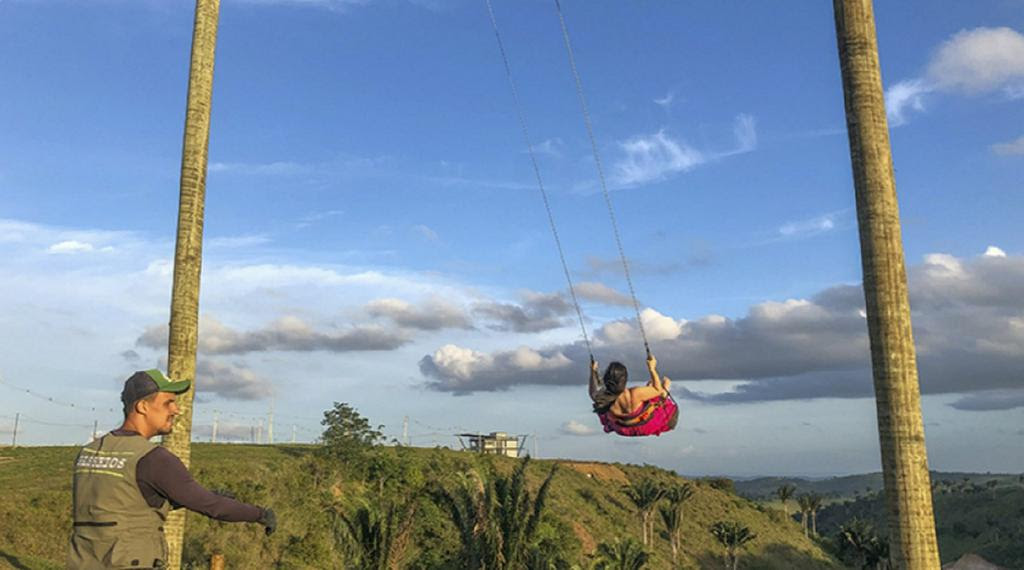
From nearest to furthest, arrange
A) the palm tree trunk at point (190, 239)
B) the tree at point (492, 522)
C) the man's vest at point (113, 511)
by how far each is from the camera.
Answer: the man's vest at point (113, 511), the palm tree trunk at point (190, 239), the tree at point (492, 522)

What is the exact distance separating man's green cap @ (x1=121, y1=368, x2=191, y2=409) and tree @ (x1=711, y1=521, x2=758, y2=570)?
76961 mm

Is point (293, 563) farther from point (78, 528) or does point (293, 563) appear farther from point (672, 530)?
point (672, 530)

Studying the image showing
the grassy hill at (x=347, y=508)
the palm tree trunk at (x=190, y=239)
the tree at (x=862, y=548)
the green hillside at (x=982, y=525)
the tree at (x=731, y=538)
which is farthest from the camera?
the green hillside at (x=982, y=525)

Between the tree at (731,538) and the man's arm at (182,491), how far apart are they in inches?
3027

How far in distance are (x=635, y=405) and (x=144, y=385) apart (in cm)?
806

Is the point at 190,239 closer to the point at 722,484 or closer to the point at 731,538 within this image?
the point at 731,538

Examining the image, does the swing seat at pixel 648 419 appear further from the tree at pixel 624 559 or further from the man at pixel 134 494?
the tree at pixel 624 559

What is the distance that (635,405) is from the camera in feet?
39.3

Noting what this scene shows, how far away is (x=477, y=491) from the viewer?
32688mm

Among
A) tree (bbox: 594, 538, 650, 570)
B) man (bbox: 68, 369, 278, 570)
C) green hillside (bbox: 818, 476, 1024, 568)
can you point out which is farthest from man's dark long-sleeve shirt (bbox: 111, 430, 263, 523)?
green hillside (bbox: 818, 476, 1024, 568)

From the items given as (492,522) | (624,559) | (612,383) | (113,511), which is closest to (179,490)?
(113,511)

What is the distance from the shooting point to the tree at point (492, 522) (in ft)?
107

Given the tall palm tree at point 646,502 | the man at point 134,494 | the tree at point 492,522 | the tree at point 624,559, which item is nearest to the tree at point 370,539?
the tree at point 492,522

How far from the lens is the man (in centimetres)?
476
